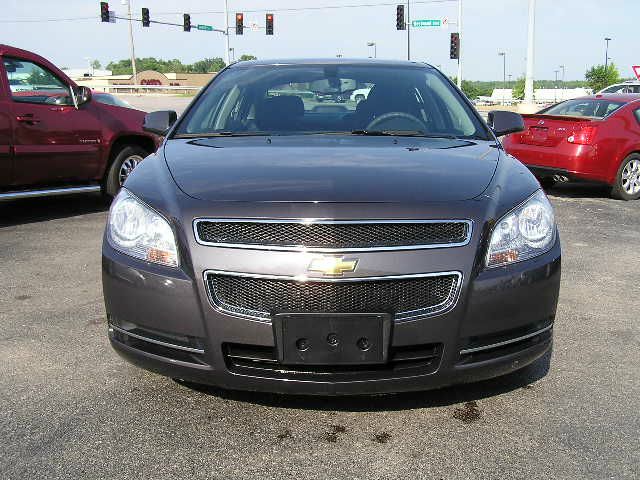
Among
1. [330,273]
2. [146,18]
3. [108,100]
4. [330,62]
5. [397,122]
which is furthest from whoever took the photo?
[146,18]

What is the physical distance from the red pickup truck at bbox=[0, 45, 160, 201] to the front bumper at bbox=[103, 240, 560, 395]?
4858mm

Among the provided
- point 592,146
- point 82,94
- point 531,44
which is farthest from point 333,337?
point 531,44

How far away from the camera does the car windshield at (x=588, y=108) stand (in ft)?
31.2

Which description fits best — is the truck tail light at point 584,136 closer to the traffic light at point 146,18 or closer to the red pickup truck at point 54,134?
the red pickup truck at point 54,134

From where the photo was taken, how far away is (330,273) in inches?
95.5

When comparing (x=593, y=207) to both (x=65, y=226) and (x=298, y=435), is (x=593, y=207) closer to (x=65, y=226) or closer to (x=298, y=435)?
(x=65, y=226)

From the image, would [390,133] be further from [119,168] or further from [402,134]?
[119,168]

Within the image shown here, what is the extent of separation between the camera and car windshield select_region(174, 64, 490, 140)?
3.85 meters

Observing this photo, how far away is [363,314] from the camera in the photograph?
2422mm

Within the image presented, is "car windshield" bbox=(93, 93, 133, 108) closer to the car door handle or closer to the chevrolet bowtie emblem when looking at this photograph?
the car door handle

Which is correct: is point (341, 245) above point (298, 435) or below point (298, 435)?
above

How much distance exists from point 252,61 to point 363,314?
2764mm

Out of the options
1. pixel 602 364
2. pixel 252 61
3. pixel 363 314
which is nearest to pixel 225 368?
pixel 363 314

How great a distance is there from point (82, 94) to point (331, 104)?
4.37 meters
